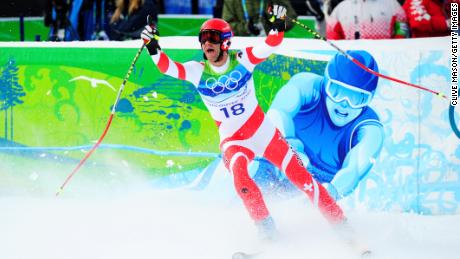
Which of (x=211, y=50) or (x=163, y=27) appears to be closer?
(x=211, y=50)

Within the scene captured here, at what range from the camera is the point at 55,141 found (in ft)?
22.3

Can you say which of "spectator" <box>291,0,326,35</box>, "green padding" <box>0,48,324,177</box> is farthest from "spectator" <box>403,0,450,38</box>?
"spectator" <box>291,0,326,35</box>

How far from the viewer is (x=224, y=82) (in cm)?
552

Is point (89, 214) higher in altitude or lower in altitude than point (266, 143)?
lower

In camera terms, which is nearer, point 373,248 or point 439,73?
point 373,248

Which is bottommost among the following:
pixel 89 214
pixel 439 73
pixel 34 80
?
pixel 89 214

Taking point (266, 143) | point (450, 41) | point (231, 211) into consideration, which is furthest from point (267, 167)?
point (450, 41)

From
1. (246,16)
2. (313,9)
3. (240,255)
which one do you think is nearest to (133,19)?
(246,16)

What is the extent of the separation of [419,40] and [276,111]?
1.32 m

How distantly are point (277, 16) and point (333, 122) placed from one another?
140 centimetres

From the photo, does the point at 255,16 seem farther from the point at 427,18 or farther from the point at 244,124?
the point at 244,124

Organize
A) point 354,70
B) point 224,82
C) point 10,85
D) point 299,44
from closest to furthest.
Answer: point 224,82 < point 354,70 < point 299,44 < point 10,85

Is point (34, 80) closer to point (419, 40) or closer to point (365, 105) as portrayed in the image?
point (365, 105)

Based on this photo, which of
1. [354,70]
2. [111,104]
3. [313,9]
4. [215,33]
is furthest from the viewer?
[313,9]
